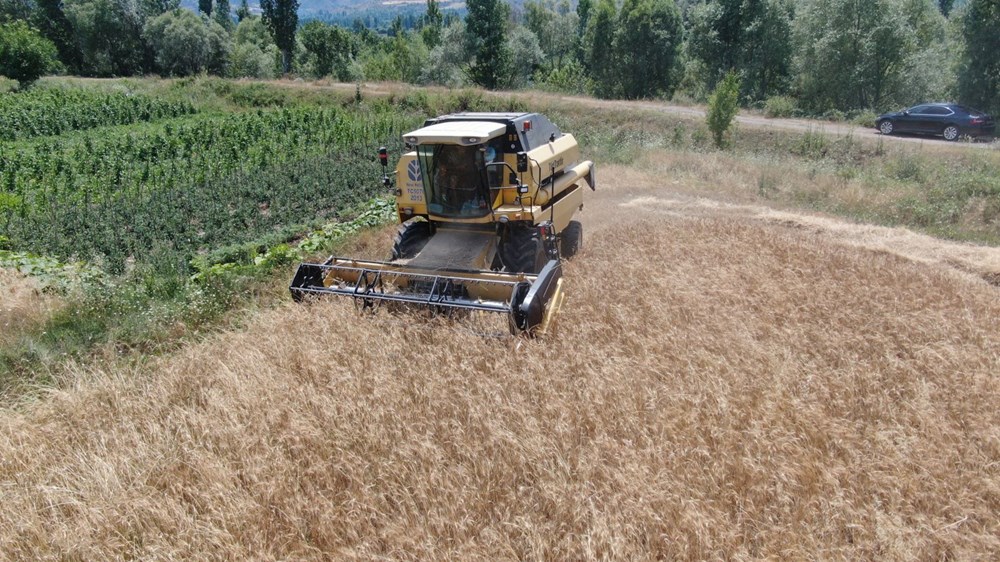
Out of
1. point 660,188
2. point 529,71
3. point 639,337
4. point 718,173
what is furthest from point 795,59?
point 639,337

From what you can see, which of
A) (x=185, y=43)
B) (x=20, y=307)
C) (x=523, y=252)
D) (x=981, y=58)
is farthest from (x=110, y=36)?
(x=981, y=58)

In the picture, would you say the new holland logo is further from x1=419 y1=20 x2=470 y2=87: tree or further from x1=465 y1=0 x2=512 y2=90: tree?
x1=419 y1=20 x2=470 y2=87: tree

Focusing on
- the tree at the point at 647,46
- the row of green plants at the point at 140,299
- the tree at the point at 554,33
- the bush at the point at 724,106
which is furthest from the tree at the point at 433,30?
the row of green plants at the point at 140,299

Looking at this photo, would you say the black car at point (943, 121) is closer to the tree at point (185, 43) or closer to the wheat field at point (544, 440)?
the wheat field at point (544, 440)

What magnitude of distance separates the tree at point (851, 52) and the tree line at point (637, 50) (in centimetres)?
5

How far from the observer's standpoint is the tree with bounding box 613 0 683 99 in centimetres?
3753

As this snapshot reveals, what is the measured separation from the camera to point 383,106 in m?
30.1

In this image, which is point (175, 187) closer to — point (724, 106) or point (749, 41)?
point (724, 106)

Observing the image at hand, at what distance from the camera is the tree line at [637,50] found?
27.8 metres

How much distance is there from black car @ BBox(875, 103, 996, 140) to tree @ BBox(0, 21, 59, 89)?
43.4 meters

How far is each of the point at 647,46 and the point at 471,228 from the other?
33.8m

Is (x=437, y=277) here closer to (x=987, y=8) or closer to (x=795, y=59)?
(x=987, y=8)

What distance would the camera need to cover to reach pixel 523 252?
821 centimetres

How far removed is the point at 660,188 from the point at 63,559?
14.3m
